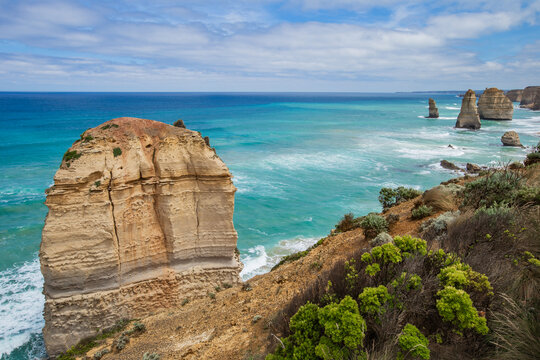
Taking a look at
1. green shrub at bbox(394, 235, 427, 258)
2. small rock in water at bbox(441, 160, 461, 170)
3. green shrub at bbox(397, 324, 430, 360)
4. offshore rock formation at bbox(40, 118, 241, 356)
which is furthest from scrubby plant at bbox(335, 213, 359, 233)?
small rock in water at bbox(441, 160, 461, 170)

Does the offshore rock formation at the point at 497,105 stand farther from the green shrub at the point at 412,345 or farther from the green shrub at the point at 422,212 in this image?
the green shrub at the point at 412,345

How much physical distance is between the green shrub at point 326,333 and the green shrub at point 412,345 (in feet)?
1.64

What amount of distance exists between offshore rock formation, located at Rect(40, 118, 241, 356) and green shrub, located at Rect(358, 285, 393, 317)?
326 inches

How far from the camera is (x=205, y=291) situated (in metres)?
12.8

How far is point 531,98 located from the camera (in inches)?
4909

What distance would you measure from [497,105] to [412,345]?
94.0 metres

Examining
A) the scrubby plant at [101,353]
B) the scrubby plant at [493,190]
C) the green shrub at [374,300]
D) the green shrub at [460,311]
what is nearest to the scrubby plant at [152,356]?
the scrubby plant at [101,353]

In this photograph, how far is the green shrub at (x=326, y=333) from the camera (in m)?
4.36

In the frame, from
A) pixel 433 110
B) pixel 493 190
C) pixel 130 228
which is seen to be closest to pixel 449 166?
pixel 493 190

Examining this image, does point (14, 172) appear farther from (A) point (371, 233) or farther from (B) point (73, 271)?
(A) point (371, 233)

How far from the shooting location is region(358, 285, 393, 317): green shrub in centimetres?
473

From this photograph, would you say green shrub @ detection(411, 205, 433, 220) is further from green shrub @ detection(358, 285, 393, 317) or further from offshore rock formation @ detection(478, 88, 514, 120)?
offshore rock formation @ detection(478, 88, 514, 120)

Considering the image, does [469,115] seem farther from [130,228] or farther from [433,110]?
[130,228]

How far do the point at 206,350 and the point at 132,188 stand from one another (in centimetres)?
606
